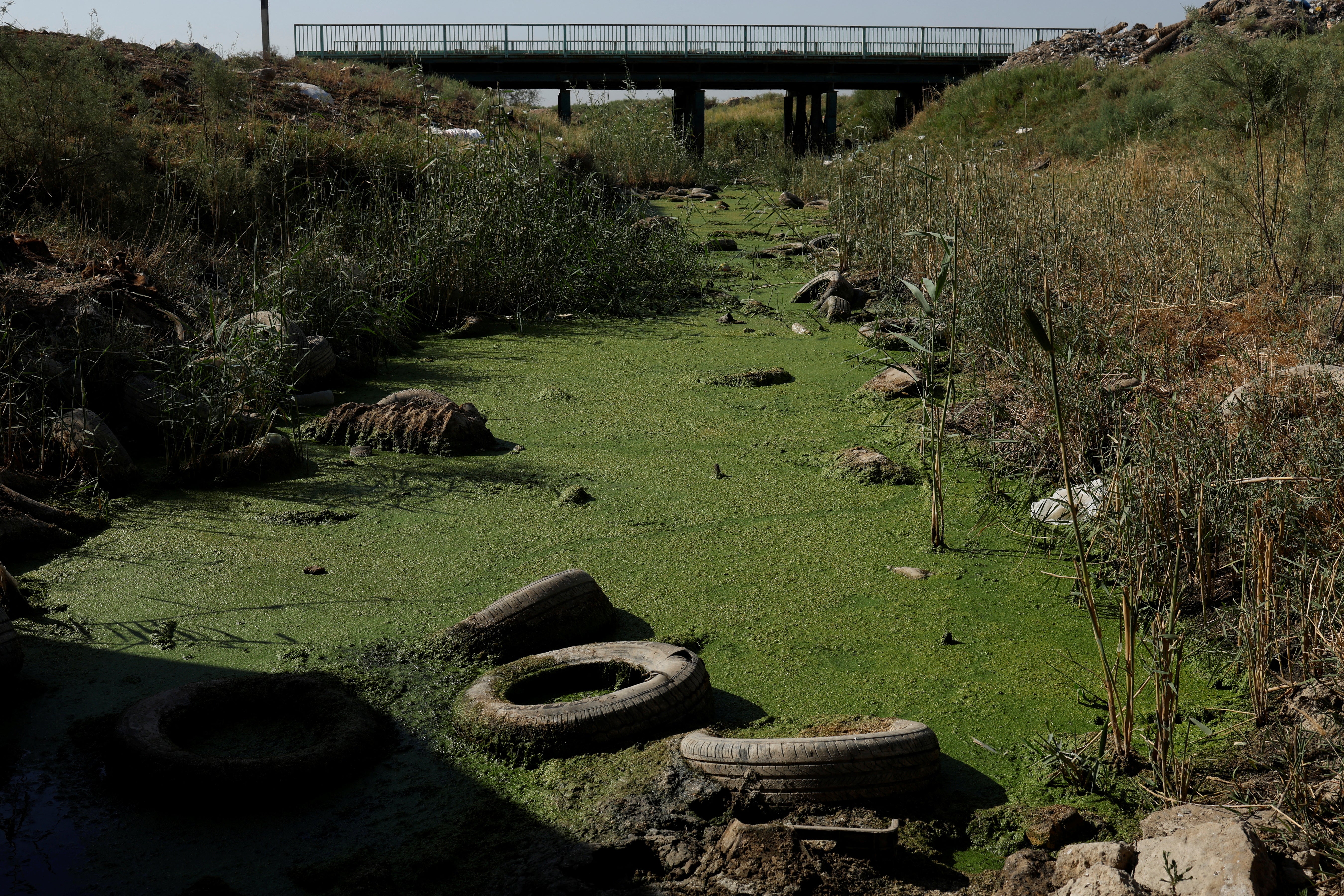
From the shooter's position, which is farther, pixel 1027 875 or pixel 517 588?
pixel 517 588

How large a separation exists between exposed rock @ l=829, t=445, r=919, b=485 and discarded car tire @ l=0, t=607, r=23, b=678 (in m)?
3.01

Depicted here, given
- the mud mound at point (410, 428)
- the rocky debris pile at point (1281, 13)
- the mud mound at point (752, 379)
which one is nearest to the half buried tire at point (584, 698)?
the mud mound at point (410, 428)

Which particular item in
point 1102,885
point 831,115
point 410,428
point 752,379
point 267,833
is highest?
point 831,115

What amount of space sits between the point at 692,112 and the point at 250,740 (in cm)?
2507

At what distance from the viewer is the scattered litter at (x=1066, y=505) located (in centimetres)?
331

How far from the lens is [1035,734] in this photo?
8.32 ft

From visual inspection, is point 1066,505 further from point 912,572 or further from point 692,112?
point 692,112

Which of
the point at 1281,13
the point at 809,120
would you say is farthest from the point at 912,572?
the point at 809,120

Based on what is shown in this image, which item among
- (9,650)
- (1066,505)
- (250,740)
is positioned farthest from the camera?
(1066,505)

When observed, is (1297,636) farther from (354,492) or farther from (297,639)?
(354,492)

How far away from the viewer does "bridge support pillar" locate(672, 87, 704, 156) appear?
2136 cm

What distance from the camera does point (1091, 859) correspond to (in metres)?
1.91

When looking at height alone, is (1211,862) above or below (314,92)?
below

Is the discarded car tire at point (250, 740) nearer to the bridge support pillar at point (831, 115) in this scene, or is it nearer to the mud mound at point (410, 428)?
the mud mound at point (410, 428)
